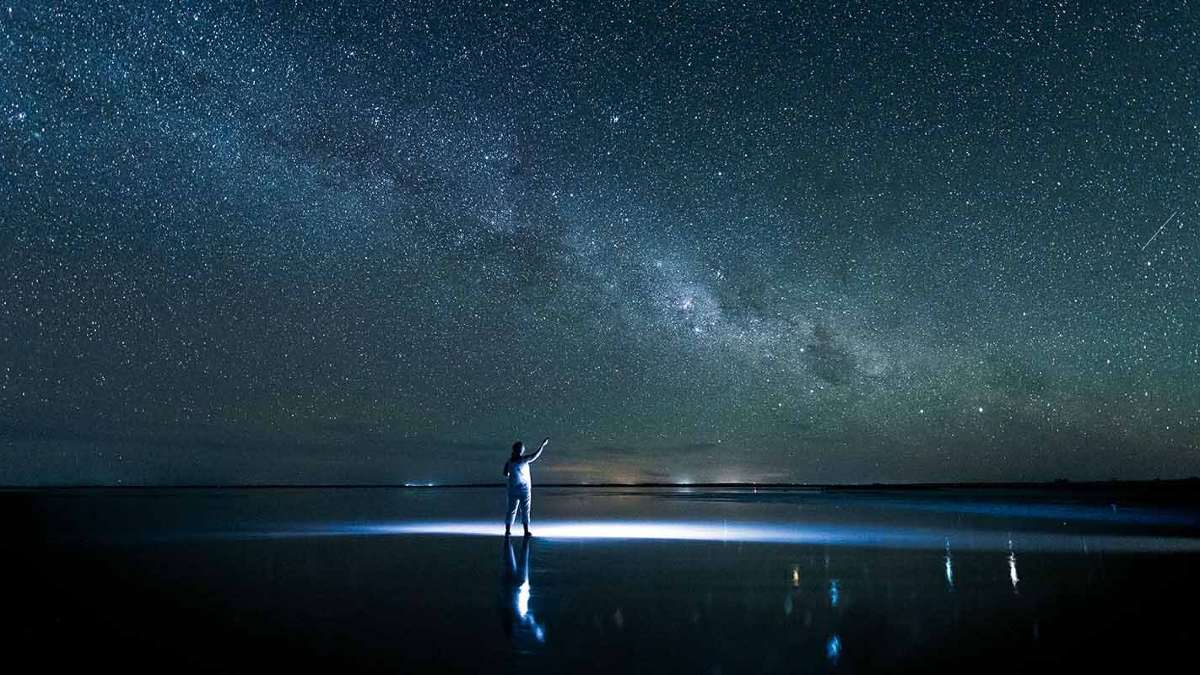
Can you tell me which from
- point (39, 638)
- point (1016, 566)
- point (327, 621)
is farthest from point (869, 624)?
point (39, 638)

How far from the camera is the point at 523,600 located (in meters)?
6.97

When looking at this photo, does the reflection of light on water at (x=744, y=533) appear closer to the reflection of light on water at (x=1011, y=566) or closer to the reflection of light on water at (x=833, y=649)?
the reflection of light on water at (x=1011, y=566)

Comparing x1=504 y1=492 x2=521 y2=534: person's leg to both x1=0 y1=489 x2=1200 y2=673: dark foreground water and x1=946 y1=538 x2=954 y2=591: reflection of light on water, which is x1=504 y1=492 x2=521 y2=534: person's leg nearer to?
x1=0 y1=489 x2=1200 y2=673: dark foreground water

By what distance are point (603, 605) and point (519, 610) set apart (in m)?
0.78

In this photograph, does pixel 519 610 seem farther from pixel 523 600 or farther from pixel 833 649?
pixel 833 649

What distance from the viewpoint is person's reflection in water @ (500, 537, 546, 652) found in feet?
17.3

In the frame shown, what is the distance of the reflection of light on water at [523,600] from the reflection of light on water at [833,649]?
94.6 inches

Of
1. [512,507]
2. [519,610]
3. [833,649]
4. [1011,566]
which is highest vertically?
[512,507]

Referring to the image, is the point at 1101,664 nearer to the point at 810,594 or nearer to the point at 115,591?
the point at 810,594

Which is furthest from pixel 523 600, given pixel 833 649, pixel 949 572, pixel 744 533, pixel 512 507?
pixel 744 533

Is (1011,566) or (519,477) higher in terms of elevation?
(519,477)

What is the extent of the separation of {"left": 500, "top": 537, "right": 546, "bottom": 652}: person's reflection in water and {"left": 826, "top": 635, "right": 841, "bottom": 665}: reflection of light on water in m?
1.91

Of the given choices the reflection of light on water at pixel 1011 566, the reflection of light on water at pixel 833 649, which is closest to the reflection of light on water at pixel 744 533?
the reflection of light on water at pixel 1011 566

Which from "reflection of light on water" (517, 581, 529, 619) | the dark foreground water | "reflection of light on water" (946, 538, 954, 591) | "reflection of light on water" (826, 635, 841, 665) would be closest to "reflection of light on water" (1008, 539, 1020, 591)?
the dark foreground water
